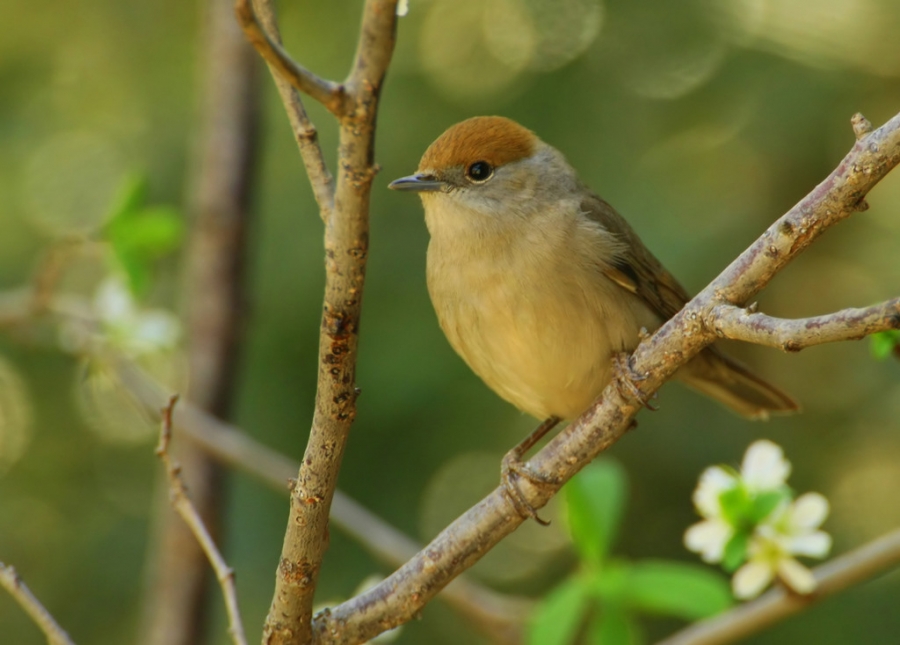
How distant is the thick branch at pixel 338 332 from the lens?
5.54 feet

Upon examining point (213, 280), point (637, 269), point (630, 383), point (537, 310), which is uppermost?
point (213, 280)

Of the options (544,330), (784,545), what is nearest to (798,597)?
(784,545)

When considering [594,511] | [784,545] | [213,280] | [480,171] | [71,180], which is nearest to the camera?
[784,545]

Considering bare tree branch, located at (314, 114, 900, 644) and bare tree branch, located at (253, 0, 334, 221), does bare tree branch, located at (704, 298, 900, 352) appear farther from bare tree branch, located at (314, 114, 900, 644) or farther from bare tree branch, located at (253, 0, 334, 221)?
bare tree branch, located at (253, 0, 334, 221)

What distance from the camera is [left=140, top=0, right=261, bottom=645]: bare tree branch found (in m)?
4.28

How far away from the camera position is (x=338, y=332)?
188cm

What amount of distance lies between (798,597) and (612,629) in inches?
22.5

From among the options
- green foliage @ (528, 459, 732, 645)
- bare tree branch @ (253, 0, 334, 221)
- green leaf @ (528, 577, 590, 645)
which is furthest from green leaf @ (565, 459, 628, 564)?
bare tree branch @ (253, 0, 334, 221)

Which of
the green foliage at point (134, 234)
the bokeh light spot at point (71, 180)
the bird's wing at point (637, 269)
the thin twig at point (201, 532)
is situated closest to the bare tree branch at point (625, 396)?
the thin twig at point (201, 532)

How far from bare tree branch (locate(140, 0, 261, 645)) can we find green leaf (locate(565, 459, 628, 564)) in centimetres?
176

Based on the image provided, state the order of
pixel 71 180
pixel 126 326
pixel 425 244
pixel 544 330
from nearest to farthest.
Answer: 1. pixel 544 330
2. pixel 126 326
3. pixel 425 244
4. pixel 71 180

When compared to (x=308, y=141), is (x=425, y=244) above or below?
above

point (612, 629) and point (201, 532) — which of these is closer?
point (201, 532)

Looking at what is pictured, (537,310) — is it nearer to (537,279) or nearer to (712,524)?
(537,279)
